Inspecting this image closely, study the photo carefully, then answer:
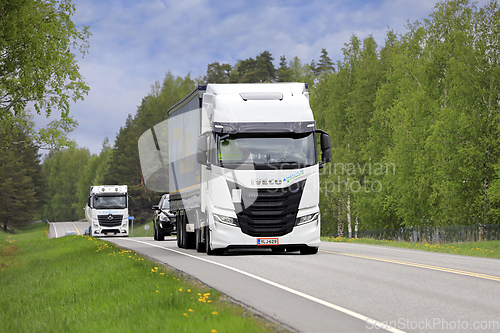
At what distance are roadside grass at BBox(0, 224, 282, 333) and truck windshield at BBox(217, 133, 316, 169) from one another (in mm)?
3489

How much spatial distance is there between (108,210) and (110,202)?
60 centimetres

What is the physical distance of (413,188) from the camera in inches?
1391

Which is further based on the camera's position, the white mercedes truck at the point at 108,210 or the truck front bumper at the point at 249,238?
the white mercedes truck at the point at 108,210

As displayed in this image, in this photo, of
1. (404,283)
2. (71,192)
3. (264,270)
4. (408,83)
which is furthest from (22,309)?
(71,192)

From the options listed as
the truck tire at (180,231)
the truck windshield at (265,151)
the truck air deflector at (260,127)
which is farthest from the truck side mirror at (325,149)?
the truck tire at (180,231)

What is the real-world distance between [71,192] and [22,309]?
14638cm

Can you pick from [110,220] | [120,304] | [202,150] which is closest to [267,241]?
[202,150]

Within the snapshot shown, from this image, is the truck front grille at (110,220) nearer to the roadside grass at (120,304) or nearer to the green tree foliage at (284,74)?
the roadside grass at (120,304)

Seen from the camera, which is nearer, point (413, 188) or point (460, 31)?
point (460, 31)

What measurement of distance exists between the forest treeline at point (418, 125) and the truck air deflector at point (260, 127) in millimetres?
10622

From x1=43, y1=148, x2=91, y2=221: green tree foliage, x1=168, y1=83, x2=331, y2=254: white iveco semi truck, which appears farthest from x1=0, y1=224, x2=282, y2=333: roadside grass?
x1=43, y1=148, x2=91, y2=221: green tree foliage

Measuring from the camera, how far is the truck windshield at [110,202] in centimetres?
3891

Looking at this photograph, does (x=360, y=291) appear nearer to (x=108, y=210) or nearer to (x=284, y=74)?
(x=108, y=210)

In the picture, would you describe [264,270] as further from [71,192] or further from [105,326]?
[71,192]
